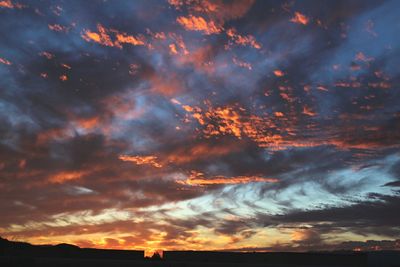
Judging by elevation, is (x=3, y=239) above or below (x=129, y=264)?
above

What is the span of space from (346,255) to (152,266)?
192 ft

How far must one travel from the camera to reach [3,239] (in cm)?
11481

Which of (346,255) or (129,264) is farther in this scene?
(346,255)

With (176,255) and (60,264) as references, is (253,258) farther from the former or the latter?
(60,264)

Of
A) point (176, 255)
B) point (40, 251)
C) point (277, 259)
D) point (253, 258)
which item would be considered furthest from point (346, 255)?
point (40, 251)

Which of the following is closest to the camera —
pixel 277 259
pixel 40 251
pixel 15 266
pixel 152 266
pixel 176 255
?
pixel 15 266

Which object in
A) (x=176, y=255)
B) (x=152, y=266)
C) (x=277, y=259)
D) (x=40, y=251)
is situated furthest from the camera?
(x=176, y=255)

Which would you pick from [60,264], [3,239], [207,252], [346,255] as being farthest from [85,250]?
[346,255]

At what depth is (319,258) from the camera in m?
108

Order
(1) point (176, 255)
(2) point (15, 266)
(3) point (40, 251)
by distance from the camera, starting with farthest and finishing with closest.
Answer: (1) point (176, 255)
(3) point (40, 251)
(2) point (15, 266)

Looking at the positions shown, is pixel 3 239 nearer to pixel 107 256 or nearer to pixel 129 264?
pixel 107 256

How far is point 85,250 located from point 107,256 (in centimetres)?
566

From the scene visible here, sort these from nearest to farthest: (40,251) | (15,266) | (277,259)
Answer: (15,266)
(40,251)
(277,259)

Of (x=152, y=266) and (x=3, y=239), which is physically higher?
(x=3, y=239)
